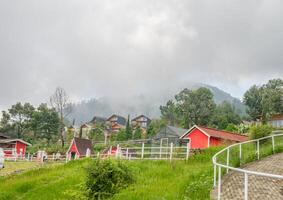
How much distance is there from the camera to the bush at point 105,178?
15156 millimetres

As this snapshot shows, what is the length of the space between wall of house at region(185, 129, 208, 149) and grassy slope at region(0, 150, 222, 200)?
1429cm

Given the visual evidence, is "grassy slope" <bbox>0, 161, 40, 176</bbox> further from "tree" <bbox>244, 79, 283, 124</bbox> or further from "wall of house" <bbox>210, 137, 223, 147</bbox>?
"tree" <bbox>244, 79, 283, 124</bbox>

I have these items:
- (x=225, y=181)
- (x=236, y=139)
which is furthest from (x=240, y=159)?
(x=236, y=139)

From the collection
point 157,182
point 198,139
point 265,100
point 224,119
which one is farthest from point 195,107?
point 157,182

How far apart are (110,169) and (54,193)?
3345 millimetres

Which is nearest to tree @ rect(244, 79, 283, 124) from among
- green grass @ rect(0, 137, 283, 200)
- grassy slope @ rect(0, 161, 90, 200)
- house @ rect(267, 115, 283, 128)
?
house @ rect(267, 115, 283, 128)

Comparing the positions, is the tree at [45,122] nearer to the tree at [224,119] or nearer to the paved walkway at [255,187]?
the tree at [224,119]

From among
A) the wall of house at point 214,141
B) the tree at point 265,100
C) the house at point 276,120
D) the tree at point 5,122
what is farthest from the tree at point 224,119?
the tree at point 5,122

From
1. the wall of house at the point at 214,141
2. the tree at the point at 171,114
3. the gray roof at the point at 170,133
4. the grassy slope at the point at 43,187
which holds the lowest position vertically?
the grassy slope at the point at 43,187

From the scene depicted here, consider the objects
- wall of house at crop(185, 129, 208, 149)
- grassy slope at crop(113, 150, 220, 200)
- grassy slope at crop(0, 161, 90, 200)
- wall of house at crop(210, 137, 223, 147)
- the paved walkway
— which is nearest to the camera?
the paved walkway

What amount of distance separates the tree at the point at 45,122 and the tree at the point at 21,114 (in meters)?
1.99

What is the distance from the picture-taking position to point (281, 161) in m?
17.2

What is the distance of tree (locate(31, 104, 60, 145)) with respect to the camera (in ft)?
249

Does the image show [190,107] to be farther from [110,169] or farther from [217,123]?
[110,169]
